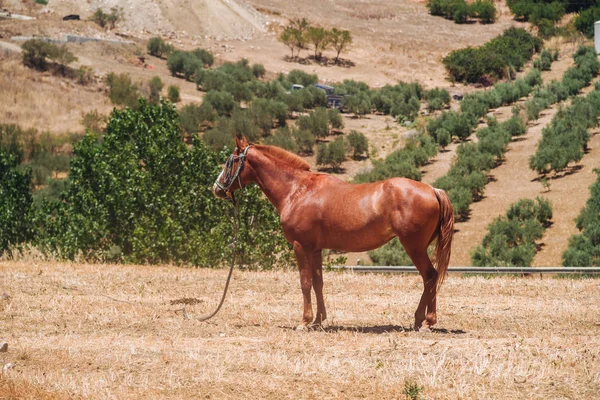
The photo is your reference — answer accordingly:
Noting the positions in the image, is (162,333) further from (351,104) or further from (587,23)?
(587,23)

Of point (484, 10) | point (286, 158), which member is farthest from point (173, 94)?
point (286, 158)

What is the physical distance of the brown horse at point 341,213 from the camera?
10.6 metres

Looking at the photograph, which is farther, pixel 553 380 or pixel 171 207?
pixel 171 207


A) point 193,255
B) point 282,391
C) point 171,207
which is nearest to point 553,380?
point 282,391

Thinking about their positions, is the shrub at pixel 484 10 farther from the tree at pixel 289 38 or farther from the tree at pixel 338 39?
the tree at pixel 289 38

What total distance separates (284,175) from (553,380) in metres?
4.73

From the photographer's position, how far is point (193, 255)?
24344 mm

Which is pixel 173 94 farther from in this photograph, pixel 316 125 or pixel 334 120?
pixel 316 125

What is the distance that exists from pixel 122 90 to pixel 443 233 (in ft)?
214

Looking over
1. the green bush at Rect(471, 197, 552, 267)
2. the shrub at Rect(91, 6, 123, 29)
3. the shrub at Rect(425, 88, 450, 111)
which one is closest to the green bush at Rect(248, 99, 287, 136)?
the shrub at Rect(425, 88, 450, 111)

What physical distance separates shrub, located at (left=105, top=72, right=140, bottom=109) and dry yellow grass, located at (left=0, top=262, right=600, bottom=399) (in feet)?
186

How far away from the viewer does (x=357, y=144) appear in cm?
5988

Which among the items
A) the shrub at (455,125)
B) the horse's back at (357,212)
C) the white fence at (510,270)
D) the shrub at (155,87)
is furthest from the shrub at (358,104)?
the horse's back at (357,212)

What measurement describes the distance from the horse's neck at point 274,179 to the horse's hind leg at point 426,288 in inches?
73.3
